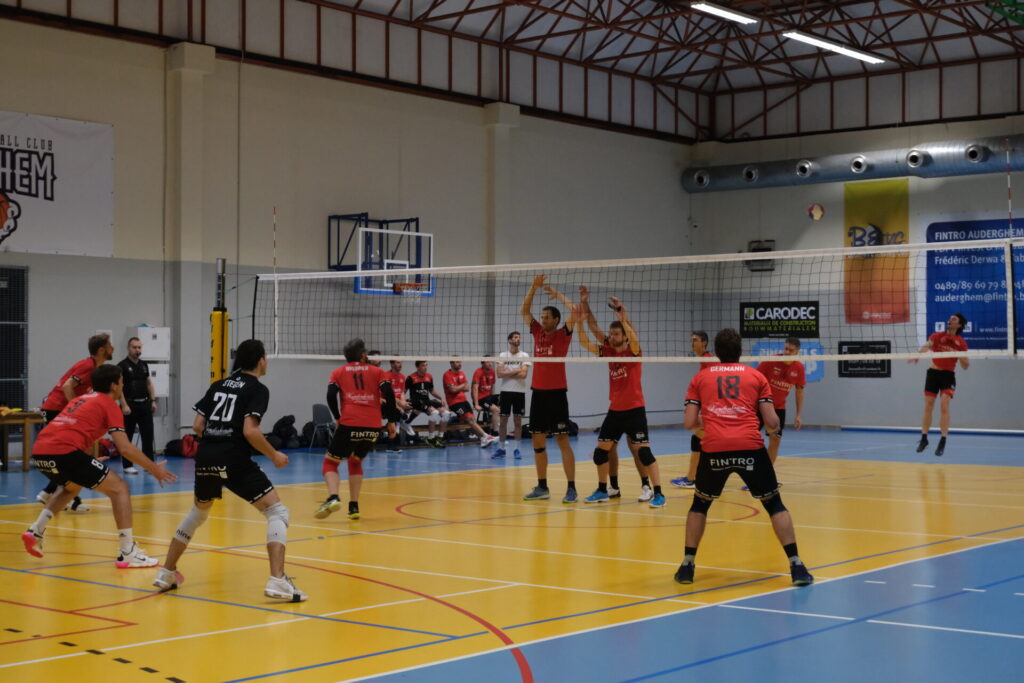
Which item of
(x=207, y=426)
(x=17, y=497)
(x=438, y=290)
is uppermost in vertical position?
(x=438, y=290)

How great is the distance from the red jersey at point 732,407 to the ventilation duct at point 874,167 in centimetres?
1860

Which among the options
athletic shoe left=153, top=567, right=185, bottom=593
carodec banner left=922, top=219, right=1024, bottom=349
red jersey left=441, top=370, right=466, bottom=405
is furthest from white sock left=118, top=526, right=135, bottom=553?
carodec banner left=922, top=219, right=1024, bottom=349

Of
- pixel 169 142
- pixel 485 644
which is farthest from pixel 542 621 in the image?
pixel 169 142

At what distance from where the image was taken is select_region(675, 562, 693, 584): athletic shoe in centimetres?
809

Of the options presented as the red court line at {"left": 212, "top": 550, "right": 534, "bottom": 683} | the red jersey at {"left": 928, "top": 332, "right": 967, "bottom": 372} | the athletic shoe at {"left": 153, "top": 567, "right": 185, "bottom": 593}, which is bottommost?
the red court line at {"left": 212, "top": 550, "right": 534, "bottom": 683}

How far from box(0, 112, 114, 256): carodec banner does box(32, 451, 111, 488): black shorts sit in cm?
1013

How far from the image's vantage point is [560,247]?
2673cm

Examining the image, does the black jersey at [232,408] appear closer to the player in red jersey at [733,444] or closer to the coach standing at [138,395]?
the player in red jersey at [733,444]

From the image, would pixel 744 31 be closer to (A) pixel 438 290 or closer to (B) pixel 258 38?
(A) pixel 438 290

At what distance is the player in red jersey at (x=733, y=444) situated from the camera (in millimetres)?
8008

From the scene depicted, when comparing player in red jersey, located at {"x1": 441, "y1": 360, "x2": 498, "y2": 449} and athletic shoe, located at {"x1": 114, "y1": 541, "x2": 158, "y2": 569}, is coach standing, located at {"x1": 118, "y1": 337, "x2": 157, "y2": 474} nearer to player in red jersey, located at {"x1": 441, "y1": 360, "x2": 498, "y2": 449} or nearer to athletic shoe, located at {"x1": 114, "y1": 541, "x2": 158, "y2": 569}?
player in red jersey, located at {"x1": 441, "y1": 360, "x2": 498, "y2": 449}

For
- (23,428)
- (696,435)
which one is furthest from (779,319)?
(23,428)

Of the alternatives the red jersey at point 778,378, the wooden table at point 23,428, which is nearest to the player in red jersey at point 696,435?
the red jersey at point 778,378

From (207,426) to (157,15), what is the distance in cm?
1372
